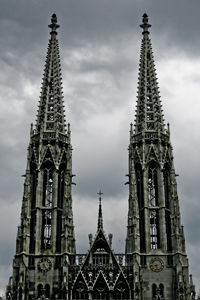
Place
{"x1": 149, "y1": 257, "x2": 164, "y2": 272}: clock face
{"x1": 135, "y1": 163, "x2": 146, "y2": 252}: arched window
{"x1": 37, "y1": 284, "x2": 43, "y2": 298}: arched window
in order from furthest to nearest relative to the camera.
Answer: {"x1": 135, "y1": 163, "x2": 146, "y2": 252}: arched window < {"x1": 149, "y1": 257, "x2": 164, "y2": 272}: clock face < {"x1": 37, "y1": 284, "x2": 43, "y2": 298}: arched window

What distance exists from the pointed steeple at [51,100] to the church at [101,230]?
14cm

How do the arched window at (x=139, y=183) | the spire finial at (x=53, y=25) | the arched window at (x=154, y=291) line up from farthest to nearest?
the spire finial at (x=53, y=25)
the arched window at (x=139, y=183)
the arched window at (x=154, y=291)

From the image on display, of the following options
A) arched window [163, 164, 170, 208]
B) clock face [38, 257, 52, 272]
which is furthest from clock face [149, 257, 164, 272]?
clock face [38, 257, 52, 272]

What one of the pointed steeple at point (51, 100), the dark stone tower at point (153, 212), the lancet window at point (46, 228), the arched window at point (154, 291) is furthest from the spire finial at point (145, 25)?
the arched window at point (154, 291)

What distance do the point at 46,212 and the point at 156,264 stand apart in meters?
13.1

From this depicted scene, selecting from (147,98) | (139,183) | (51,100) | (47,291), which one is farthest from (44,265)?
(147,98)

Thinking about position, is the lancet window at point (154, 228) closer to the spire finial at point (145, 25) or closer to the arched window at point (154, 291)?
the arched window at point (154, 291)

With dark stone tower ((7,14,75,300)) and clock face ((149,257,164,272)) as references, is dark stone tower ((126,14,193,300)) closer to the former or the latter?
clock face ((149,257,164,272))

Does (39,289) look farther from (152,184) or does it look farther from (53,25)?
(53,25)

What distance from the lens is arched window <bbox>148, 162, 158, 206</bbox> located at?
6625 centimetres

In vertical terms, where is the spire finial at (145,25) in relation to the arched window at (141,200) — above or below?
above

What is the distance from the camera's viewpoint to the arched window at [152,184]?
66.2 meters

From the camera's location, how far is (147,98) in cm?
7306

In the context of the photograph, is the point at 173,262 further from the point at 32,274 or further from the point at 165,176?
the point at 32,274
